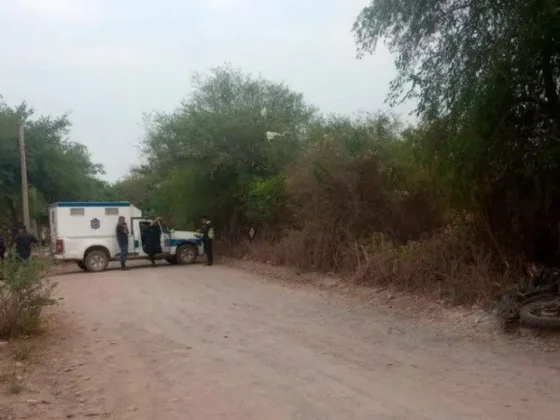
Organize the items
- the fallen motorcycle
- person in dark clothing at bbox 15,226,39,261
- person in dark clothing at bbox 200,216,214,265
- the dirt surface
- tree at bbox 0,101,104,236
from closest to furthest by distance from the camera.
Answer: the dirt surface < the fallen motorcycle < person in dark clothing at bbox 15,226,39,261 < person in dark clothing at bbox 200,216,214,265 < tree at bbox 0,101,104,236

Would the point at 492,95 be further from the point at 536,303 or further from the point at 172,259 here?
the point at 172,259

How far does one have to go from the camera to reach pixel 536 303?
9312 millimetres

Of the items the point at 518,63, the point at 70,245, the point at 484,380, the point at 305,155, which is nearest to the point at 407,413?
the point at 484,380

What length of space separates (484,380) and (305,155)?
11.7 m

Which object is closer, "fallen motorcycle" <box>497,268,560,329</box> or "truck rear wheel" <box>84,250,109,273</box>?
"fallen motorcycle" <box>497,268,560,329</box>

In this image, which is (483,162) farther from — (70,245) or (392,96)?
(70,245)

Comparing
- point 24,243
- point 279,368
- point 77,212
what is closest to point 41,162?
point 77,212

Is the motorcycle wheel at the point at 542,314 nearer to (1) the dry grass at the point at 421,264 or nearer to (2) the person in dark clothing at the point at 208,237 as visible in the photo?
(1) the dry grass at the point at 421,264

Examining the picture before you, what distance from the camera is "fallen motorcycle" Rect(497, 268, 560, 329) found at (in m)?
8.76

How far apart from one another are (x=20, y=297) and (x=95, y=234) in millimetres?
12911

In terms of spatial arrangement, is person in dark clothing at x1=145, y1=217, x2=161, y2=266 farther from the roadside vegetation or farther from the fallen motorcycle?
the fallen motorcycle

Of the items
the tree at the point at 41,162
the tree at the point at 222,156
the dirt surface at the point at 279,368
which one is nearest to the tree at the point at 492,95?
the dirt surface at the point at 279,368

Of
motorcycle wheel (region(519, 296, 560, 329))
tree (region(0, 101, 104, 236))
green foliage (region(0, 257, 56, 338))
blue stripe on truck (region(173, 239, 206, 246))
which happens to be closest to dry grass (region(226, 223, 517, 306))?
motorcycle wheel (region(519, 296, 560, 329))

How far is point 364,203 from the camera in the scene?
1634 cm
